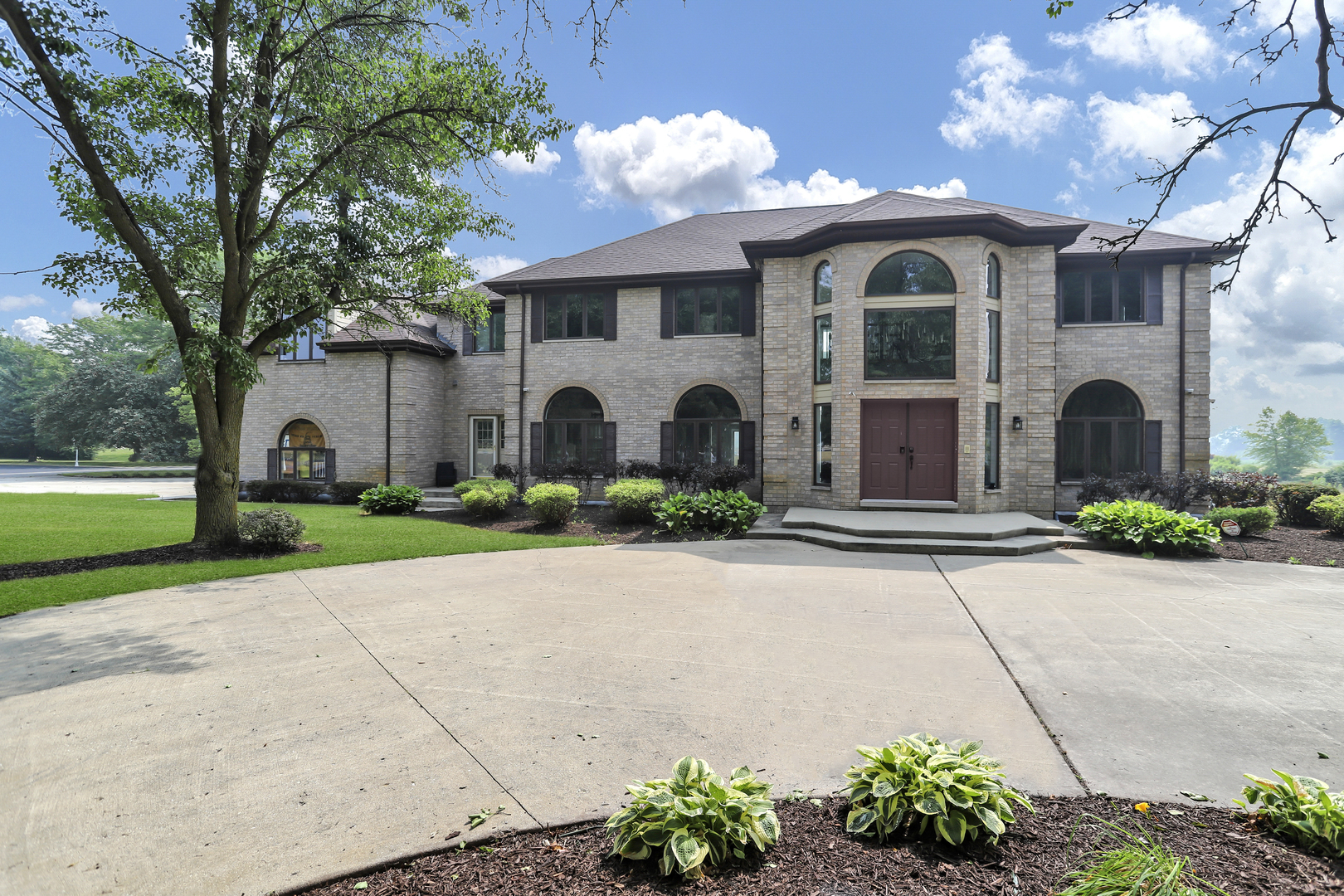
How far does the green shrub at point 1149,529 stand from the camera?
9688 mm

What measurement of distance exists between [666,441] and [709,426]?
1.25 meters

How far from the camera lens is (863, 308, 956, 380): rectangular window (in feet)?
42.9

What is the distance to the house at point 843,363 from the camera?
13.1 meters

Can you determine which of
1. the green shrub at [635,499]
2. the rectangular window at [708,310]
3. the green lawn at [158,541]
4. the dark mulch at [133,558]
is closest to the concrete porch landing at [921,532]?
the green shrub at [635,499]

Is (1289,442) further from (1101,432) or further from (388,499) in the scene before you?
(388,499)

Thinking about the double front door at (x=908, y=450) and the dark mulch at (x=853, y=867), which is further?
the double front door at (x=908, y=450)

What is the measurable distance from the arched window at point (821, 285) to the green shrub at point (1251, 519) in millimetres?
8521

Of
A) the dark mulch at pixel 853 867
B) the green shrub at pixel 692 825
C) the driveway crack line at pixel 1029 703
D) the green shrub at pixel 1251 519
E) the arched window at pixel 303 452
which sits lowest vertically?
the driveway crack line at pixel 1029 703

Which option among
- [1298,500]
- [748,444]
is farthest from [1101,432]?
[748,444]

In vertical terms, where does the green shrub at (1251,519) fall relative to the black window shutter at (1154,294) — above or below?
below

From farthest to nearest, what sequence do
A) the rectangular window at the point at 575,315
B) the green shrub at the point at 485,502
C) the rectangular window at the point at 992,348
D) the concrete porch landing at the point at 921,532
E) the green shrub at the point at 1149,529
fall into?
the rectangular window at the point at 575,315, the green shrub at the point at 485,502, the rectangular window at the point at 992,348, the concrete porch landing at the point at 921,532, the green shrub at the point at 1149,529

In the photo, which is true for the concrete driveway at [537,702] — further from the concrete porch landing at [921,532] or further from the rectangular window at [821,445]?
the rectangular window at [821,445]

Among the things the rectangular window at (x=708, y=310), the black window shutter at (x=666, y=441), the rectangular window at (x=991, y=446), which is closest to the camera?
the rectangular window at (x=991, y=446)

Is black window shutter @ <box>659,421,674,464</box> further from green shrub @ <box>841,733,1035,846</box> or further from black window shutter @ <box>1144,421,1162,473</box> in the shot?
green shrub @ <box>841,733,1035,846</box>
